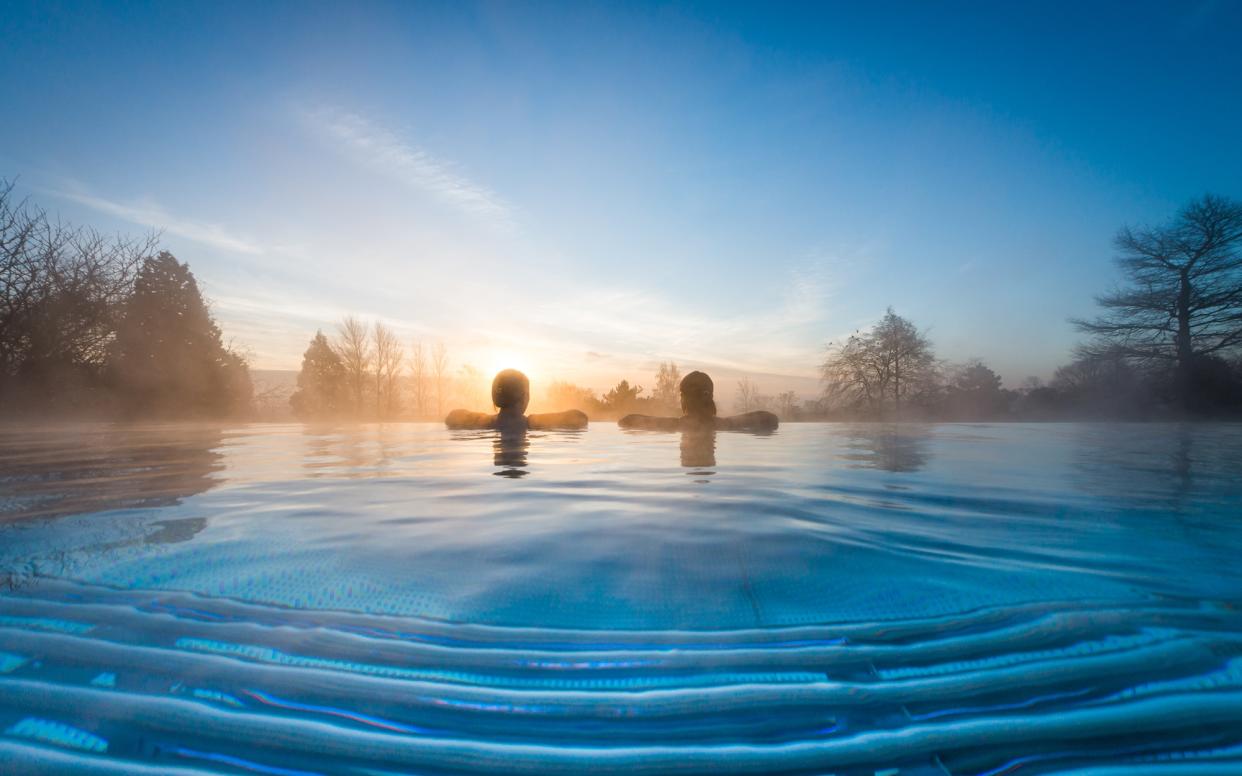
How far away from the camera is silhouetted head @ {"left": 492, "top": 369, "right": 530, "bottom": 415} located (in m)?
10.2

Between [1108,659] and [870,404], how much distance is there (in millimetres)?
24623

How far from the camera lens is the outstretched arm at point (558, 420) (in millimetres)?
11445

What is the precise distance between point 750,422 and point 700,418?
1292mm

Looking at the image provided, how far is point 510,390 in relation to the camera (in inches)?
406

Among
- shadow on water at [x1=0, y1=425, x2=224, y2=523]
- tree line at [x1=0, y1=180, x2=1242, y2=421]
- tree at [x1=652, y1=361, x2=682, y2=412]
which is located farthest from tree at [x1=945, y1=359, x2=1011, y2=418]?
shadow on water at [x1=0, y1=425, x2=224, y2=523]

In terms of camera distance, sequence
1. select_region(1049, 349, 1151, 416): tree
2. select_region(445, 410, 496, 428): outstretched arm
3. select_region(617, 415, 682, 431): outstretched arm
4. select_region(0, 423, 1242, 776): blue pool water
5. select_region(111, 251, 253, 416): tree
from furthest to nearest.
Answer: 1. select_region(1049, 349, 1151, 416): tree
2. select_region(111, 251, 253, 416): tree
3. select_region(445, 410, 496, 428): outstretched arm
4. select_region(617, 415, 682, 431): outstretched arm
5. select_region(0, 423, 1242, 776): blue pool water

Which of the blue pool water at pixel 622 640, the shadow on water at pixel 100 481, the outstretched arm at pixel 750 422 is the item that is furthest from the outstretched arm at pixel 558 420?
the blue pool water at pixel 622 640

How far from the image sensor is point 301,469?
3.91m

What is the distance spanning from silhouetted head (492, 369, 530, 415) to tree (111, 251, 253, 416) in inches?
538

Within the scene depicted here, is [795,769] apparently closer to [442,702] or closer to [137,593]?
[442,702]

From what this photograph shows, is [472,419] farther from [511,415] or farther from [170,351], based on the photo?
[170,351]

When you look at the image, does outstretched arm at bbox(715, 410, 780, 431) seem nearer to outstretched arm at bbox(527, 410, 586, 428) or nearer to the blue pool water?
outstretched arm at bbox(527, 410, 586, 428)

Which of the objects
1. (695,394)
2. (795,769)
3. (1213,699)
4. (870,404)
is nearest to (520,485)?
(795,769)

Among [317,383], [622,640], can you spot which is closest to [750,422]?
[622,640]
